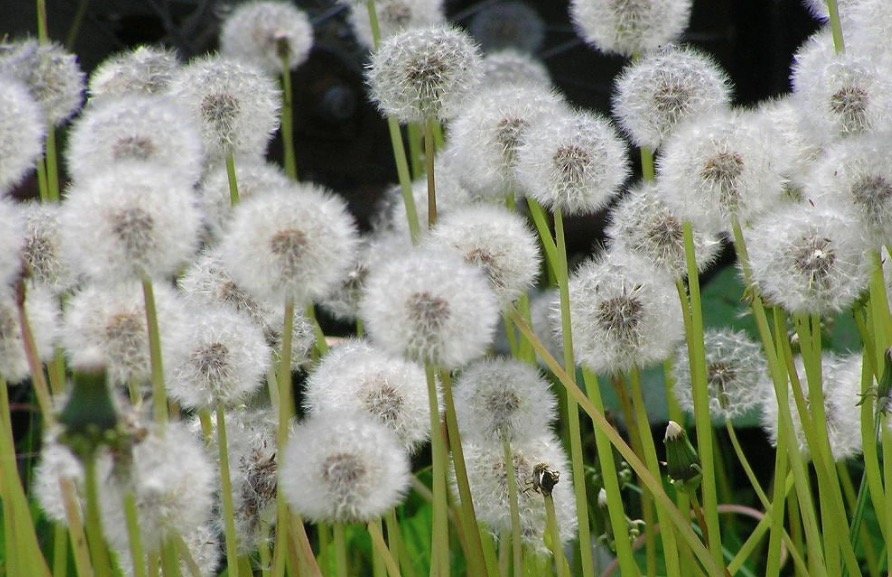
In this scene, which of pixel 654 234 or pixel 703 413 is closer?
pixel 703 413

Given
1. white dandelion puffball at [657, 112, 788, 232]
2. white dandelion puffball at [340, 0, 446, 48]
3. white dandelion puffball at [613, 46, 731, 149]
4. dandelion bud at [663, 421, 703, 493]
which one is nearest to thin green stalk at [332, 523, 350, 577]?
dandelion bud at [663, 421, 703, 493]

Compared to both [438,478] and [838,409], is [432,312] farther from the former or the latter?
[838,409]

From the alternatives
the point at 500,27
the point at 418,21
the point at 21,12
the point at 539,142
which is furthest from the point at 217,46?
the point at 539,142

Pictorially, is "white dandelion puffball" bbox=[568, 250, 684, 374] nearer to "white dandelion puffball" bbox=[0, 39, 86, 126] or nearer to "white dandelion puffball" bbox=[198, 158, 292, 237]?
"white dandelion puffball" bbox=[198, 158, 292, 237]

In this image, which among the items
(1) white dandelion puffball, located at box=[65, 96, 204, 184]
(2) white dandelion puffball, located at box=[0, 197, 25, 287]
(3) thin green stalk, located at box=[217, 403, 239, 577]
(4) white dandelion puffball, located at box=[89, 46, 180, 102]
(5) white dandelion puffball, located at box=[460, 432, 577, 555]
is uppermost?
(4) white dandelion puffball, located at box=[89, 46, 180, 102]

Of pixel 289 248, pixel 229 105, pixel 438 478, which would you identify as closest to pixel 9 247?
pixel 289 248

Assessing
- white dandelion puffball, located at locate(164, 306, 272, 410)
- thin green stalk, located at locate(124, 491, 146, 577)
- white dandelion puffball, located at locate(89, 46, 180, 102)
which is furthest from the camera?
white dandelion puffball, located at locate(89, 46, 180, 102)
